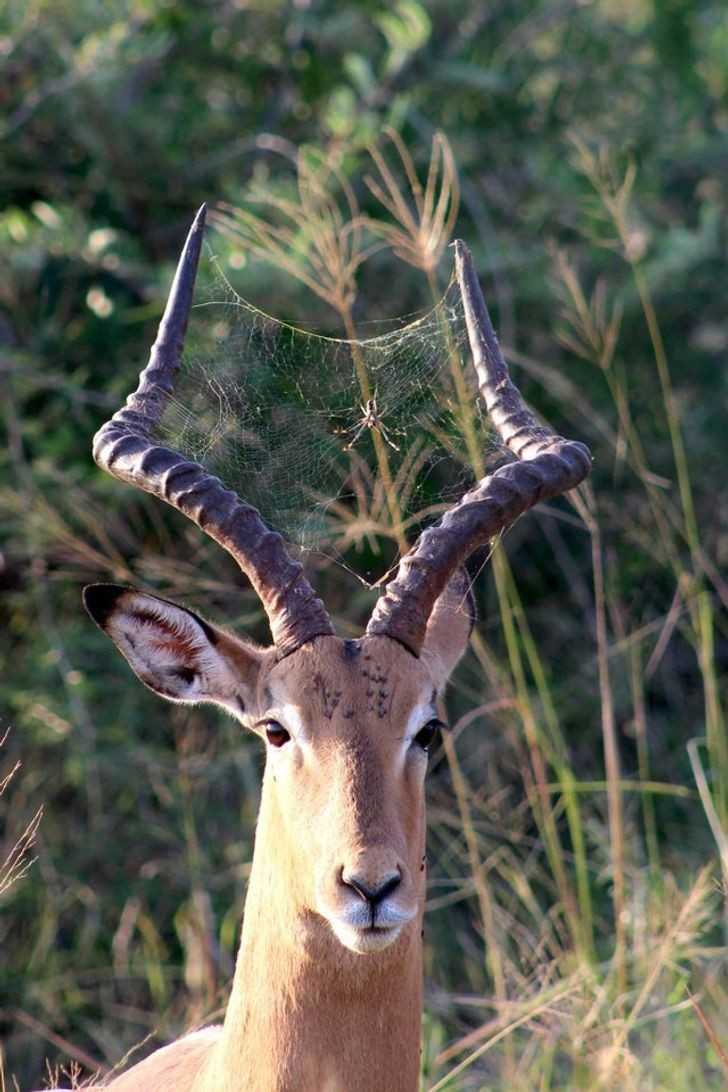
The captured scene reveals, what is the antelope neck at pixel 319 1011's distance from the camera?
4090 millimetres

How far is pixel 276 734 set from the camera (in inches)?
170

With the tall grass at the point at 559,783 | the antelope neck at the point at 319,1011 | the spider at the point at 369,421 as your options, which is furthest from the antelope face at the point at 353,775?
the spider at the point at 369,421

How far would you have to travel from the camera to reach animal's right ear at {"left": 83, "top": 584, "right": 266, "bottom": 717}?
4.55 meters

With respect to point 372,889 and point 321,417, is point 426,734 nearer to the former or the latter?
point 372,889

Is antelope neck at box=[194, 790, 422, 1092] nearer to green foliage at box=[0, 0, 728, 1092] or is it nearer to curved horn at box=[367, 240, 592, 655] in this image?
curved horn at box=[367, 240, 592, 655]

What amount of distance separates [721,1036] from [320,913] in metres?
2.39

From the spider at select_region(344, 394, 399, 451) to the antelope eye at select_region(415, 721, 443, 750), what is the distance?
136cm

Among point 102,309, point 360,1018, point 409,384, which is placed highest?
point 102,309

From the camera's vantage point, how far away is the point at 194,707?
340 inches

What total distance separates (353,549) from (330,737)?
13.2 ft

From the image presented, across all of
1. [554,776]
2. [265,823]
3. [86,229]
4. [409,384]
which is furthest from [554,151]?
[265,823]

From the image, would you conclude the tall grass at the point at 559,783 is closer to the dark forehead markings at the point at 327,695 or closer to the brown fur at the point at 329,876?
the brown fur at the point at 329,876

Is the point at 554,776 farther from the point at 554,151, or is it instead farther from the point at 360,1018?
the point at 360,1018

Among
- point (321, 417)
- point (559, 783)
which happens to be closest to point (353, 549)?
point (559, 783)
